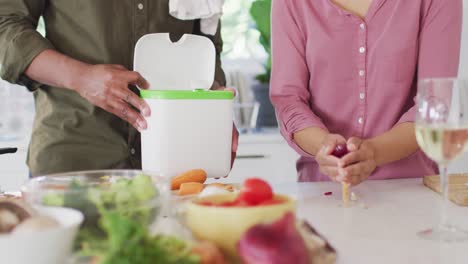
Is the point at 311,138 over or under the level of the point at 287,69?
under

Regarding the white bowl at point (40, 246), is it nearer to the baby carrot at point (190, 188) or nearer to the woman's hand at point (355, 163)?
the baby carrot at point (190, 188)

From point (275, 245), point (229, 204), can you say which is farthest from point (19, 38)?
point (275, 245)

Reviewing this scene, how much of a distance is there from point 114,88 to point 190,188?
31 centimetres

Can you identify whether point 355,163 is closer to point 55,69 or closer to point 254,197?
point 254,197

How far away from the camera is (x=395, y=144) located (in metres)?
1.23

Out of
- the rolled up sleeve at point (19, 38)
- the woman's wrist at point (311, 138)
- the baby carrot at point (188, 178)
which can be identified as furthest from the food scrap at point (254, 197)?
the rolled up sleeve at point (19, 38)

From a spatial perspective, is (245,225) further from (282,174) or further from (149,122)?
(282,174)

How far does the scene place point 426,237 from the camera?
84 centimetres

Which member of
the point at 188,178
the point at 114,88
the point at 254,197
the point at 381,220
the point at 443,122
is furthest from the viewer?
the point at 114,88

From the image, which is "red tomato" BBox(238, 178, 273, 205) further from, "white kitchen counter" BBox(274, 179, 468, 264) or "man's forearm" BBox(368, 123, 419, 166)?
"man's forearm" BBox(368, 123, 419, 166)

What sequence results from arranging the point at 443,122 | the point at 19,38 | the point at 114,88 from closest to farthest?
the point at 443,122, the point at 114,88, the point at 19,38

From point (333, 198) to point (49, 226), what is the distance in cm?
64

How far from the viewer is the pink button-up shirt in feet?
4.28

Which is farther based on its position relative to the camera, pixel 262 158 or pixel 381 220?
pixel 262 158
